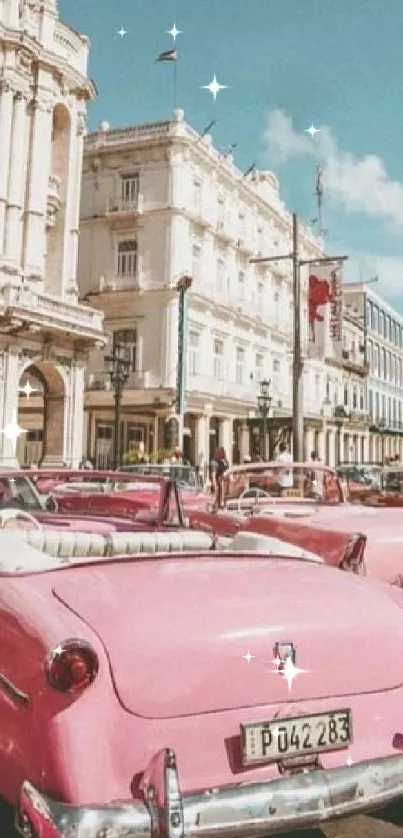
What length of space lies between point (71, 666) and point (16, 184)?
24.4 meters

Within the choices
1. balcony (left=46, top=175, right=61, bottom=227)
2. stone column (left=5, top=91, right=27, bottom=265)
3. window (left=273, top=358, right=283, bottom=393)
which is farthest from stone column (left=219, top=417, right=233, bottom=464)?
stone column (left=5, top=91, right=27, bottom=265)

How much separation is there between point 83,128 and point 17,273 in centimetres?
776

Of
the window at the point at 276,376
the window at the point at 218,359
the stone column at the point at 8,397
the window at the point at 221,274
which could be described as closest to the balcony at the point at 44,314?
the stone column at the point at 8,397

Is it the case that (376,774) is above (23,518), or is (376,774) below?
below

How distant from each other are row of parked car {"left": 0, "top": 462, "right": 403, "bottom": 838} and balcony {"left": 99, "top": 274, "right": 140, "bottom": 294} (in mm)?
32468

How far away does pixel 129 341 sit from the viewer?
114 feet

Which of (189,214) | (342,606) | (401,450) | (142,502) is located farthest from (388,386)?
(342,606)

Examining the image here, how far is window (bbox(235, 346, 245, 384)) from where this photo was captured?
130 ft

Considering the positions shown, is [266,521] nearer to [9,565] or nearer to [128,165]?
[9,565]

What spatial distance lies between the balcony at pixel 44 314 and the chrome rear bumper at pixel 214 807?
2081 centimetres

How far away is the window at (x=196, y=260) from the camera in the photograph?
35750 millimetres

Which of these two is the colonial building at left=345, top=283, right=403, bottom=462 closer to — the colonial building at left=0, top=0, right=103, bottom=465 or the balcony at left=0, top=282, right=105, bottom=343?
the colonial building at left=0, top=0, right=103, bottom=465

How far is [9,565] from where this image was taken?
9.32 feet

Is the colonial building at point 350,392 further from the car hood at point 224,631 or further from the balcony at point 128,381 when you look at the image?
the car hood at point 224,631
